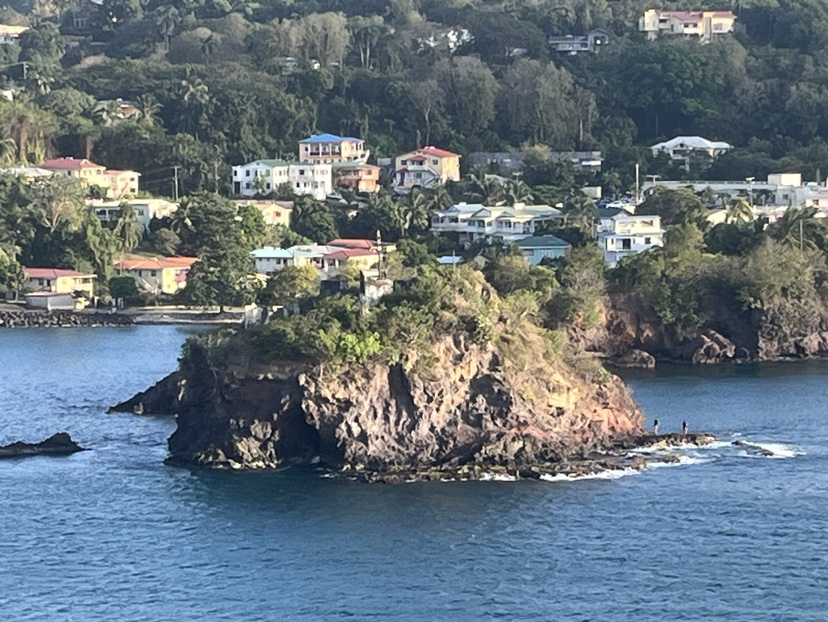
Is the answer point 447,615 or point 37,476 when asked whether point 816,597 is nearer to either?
point 447,615

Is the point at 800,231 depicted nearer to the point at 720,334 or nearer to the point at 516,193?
the point at 720,334

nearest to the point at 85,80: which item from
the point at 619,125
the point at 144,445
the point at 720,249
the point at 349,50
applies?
the point at 349,50

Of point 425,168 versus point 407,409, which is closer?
point 407,409

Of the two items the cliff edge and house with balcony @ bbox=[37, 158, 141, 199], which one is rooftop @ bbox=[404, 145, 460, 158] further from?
the cliff edge

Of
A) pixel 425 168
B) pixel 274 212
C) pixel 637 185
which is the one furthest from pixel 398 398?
pixel 425 168

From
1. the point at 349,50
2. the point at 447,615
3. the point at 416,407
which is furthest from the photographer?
the point at 349,50

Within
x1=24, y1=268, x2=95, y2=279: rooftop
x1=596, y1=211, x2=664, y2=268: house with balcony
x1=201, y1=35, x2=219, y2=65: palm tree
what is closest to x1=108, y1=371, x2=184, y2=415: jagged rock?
x1=24, y1=268, x2=95, y2=279: rooftop
